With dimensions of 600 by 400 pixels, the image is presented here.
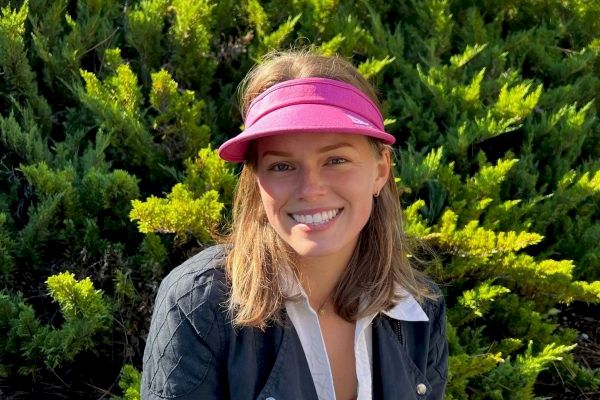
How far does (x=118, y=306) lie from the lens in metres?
2.79

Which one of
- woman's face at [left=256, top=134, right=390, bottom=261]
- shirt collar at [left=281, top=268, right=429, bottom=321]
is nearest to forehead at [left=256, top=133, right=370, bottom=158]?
woman's face at [left=256, top=134, right=390, bottom=261]

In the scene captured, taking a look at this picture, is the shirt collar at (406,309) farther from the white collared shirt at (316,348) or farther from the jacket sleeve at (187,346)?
the jacket sleeve at (187,346)

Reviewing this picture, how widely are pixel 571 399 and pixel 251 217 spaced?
5.17 ft

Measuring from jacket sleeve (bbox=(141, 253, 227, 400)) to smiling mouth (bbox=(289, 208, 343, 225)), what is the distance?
29cm

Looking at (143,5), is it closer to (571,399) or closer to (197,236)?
(197,236)

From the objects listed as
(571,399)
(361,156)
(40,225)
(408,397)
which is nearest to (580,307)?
(571,399)

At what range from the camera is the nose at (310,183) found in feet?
6.84

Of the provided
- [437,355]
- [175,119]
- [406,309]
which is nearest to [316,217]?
[406,309]

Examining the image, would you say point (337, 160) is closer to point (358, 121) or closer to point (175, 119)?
point (358, 121)

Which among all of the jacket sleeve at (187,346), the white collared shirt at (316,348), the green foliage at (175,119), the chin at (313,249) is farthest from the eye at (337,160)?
the green foliage at (175,119)

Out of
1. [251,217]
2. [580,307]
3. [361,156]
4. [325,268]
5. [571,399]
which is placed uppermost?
[361,156]

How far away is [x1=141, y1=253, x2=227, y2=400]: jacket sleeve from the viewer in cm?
212

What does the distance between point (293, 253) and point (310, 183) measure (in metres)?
0.25

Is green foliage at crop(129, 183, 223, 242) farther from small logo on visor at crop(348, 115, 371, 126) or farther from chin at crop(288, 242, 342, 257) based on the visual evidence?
small logo on visor at crop(348, 115, 371, 126)
